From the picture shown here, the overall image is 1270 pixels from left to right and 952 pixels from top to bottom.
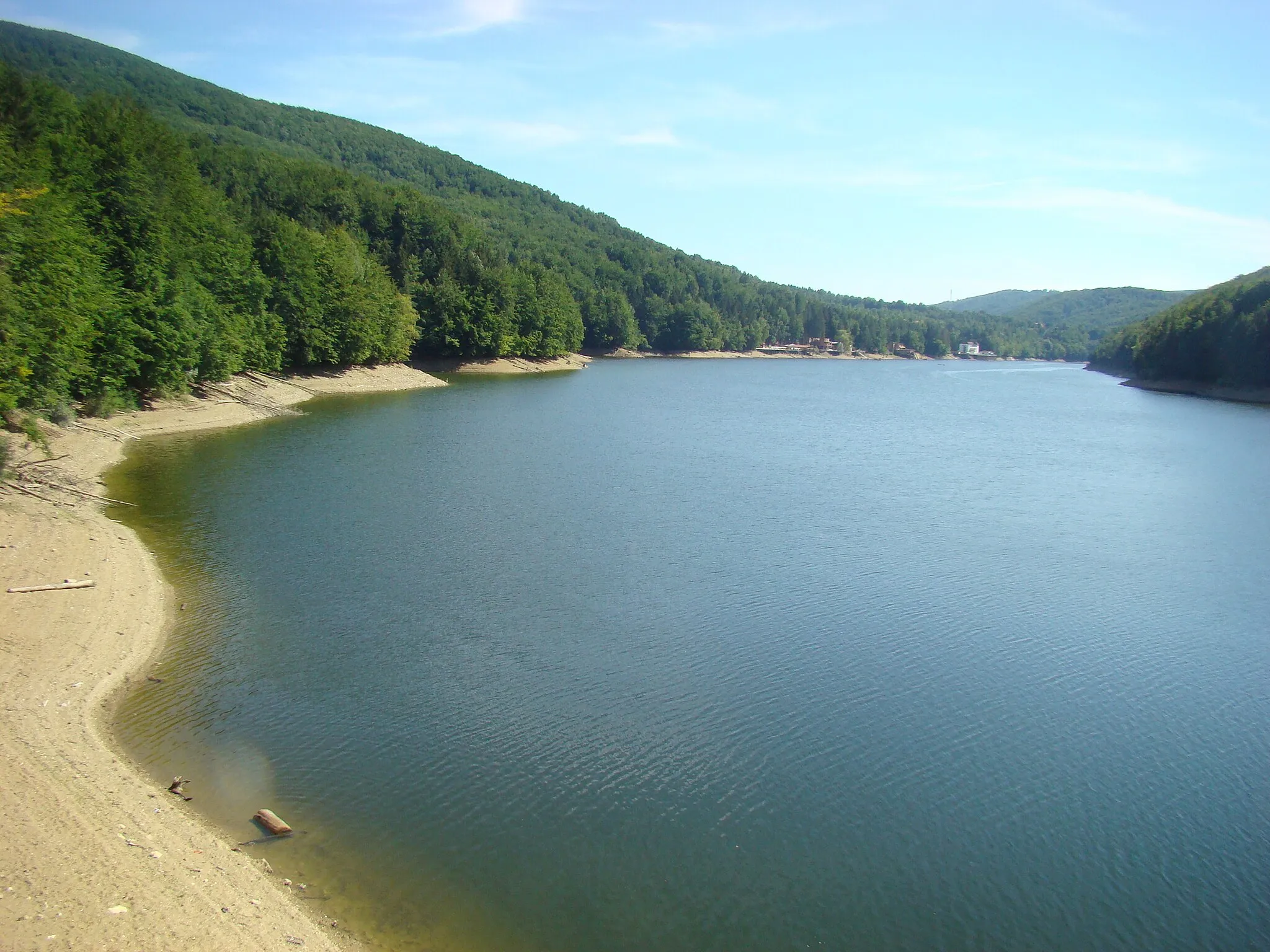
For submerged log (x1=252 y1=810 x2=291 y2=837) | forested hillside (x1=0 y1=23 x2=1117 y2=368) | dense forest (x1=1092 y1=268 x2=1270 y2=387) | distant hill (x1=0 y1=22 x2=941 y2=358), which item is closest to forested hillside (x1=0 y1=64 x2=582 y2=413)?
submerged log (x1=252 y1=810 x2=291 y2=837)

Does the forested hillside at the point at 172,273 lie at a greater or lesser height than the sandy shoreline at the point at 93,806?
greater

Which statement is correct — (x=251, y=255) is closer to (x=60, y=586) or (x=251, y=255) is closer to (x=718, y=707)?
(x=60, y=586)

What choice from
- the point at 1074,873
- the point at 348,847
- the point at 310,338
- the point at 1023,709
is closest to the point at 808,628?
the point at 1023,709

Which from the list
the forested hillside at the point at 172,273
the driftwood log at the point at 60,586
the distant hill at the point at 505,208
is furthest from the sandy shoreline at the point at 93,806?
the distant hill at the point at 505,208

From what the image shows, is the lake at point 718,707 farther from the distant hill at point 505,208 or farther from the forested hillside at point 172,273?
the distant hill at point 505,208

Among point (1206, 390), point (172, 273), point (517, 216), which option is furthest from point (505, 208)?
point (172, 273)

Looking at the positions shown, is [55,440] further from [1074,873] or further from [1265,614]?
[1265,614]
